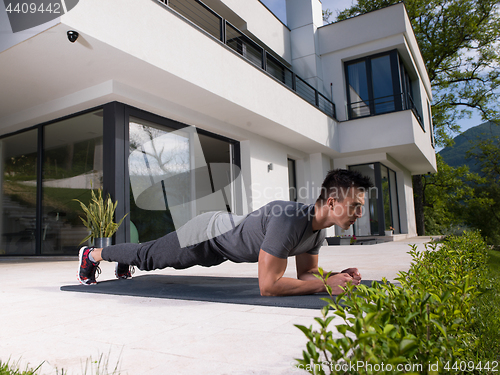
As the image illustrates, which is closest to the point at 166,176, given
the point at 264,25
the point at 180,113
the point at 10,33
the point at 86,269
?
the point at 180,113

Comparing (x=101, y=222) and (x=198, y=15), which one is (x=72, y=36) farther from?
(x=198, y=15)

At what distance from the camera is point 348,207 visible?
197 centimetres

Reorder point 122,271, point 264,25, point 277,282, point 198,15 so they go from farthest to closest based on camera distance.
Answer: point 264,25 → point 198,15 → point 122,271 → point 277,282

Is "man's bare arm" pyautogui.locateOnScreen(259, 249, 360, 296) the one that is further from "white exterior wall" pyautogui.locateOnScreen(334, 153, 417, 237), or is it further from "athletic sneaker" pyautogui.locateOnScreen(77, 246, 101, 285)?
"white exterior wall" pyautogui.locateOnScreen(334, 153, 417, 237)

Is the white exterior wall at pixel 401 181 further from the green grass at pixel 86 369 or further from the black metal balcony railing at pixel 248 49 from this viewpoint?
the green grass at pixel 86 369

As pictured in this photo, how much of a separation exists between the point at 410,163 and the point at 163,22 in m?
10.9

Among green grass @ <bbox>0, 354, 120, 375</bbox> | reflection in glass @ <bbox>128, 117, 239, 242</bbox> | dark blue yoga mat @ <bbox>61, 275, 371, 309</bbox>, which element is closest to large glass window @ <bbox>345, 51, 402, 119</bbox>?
reflection in glass @ <bbox>128, 117, 239, 242</bbox>

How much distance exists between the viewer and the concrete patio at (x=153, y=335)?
114cm

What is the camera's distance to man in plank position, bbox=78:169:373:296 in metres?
1.99

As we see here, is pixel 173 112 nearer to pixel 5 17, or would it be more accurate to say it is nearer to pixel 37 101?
pixel 37 101

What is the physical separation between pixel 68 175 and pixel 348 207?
222 inches

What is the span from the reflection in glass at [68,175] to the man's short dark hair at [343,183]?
4.70 metres

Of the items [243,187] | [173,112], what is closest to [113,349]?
[173,112]

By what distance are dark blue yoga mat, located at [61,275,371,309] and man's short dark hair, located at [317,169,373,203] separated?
1.93ft
